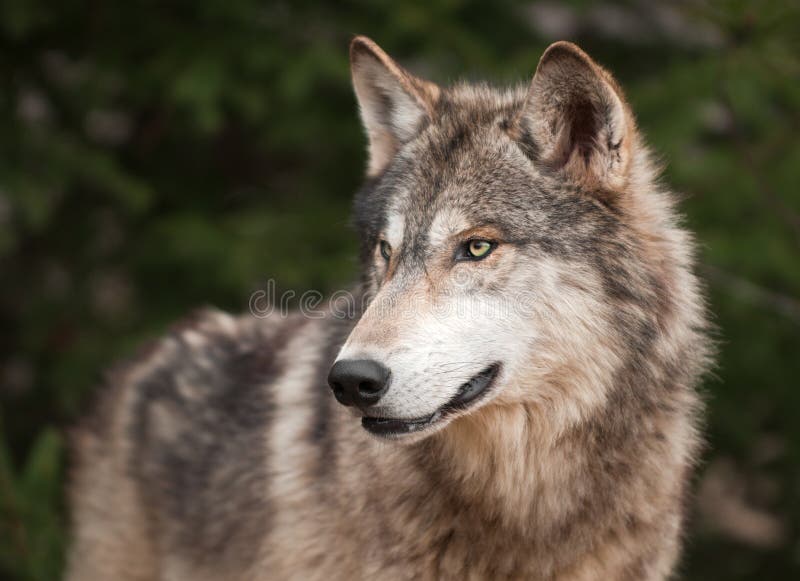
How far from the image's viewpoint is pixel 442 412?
8.96 ft

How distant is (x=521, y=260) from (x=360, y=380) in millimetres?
720

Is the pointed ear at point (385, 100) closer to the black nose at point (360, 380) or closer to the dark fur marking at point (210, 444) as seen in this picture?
the dark fur marking at point (210, 444)

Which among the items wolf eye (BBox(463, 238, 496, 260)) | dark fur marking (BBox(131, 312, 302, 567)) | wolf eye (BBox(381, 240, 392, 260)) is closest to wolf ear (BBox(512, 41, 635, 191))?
wolf eye (BBox(463, 238, 496, 260))

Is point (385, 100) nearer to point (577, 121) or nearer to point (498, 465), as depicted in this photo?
point (577, 121)

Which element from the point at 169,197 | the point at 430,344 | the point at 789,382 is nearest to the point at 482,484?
the point at 430,344

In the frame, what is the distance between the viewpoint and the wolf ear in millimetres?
2877

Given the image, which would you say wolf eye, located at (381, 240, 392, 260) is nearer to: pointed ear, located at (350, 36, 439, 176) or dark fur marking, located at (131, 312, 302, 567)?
pointed ear, located at (350, 36, 439, 176)

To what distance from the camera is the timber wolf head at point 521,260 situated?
108 inches

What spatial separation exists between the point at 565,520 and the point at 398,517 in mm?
561

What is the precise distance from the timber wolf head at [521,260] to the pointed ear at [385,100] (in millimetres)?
234

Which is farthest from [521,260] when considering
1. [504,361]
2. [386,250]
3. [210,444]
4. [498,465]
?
[210,444]

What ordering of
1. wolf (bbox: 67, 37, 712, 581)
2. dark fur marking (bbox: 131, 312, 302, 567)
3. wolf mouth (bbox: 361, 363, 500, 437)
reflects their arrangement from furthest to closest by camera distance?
1. dark fur marking (bbox: 131, 312, 302, 567)
2. wolf (bbox: 67, 37, 712, 581)
3. wolf mouth (bbox: 361, 363, 500, 437)

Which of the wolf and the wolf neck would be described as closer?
the wolf

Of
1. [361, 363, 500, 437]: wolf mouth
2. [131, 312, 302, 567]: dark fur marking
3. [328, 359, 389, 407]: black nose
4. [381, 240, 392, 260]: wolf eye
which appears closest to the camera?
[328, 359, 389, 407]: black nose
